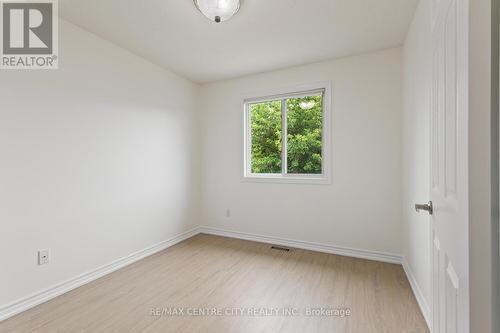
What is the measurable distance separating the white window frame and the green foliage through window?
52 millimetres

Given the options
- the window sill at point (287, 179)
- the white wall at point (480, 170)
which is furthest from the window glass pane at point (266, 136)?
the white wall at point (480, 170)

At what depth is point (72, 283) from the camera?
84.9 inches

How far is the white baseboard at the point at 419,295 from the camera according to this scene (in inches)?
65.6

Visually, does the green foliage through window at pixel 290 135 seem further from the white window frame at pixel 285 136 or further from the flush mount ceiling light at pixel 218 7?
the flush mount ceiling light at pixel 218 7

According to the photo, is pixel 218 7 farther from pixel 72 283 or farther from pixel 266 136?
pixel 72 283

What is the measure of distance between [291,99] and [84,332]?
3197 mm

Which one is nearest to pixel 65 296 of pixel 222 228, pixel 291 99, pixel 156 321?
pixel 156 321

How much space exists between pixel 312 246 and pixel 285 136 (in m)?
1.53

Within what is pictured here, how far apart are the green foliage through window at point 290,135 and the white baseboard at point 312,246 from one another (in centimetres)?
95

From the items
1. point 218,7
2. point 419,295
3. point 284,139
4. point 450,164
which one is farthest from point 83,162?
point 419,295

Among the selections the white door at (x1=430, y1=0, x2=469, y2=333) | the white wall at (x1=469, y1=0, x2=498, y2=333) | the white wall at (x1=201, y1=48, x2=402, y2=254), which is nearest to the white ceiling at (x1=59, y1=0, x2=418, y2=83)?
the white wall at (x1=201, y1=48, x2=402, y2=254)

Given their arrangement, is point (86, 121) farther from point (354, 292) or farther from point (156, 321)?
point (354, 292)

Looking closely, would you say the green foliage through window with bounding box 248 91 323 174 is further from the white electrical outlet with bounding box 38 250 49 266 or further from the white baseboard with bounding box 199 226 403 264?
the white electrical outlet with bounding box 38 250 49 266

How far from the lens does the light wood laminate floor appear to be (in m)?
1.67
